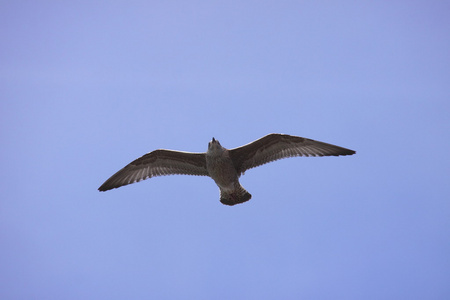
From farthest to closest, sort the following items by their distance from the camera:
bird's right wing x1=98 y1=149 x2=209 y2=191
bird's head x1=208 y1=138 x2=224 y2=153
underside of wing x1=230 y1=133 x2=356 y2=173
A: bird's right wing x1=98 y1=149 x2=209 y2=191 → underside of wing x1=230 y1=133 x2=356 y2=173 → bird's head x1=208 y1=138 x2=224 y2=153

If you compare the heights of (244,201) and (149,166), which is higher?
(149,166)

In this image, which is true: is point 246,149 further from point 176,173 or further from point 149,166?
point 149,166

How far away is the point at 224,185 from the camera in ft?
29.5

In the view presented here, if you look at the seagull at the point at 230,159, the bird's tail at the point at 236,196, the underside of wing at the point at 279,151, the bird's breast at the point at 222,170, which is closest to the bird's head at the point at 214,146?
the seagull at the point at 230,159

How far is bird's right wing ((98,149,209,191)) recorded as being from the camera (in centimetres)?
935

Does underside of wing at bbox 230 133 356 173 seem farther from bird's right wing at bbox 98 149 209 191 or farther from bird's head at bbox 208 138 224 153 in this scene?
bird's right wing at bbox 98 149 209 191

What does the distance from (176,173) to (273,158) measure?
2528 millimetres

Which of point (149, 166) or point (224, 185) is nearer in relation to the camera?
point (224, 185)

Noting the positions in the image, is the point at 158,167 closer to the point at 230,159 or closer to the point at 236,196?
the point at 230,159

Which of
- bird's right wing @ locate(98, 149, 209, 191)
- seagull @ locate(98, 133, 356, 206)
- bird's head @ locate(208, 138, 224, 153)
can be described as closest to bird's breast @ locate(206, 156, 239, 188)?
seagull @ locate(98, 133, 356, 206)

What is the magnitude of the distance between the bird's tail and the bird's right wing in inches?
29.3

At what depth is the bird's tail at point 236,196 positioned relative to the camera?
9117 millimetres

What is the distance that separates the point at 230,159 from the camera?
8.94 metres

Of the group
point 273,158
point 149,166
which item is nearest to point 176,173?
point 149,166
